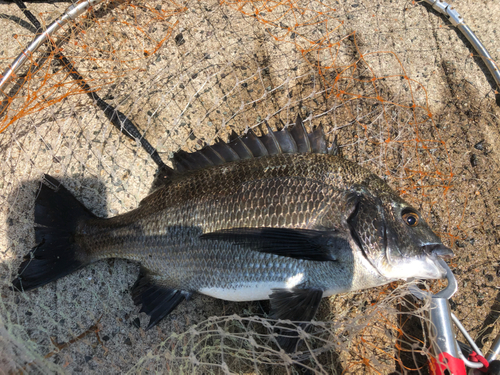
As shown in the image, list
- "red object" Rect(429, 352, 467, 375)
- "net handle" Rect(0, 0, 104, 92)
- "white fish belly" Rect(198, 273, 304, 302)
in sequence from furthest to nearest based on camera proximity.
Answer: "net handle" Rect(0, 0, 104, 92) < "white fish belly" Rect(198, 273, 304, 302) < "red object" Rect(429, 352, 467, 375)

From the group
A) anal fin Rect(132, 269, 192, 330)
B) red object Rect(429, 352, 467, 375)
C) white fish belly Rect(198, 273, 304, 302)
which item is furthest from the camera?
anal fin Rect(132, 269, 192, 330)

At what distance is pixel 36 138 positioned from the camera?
8.35 ft

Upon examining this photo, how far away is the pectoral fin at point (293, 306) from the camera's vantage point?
1.95 meters

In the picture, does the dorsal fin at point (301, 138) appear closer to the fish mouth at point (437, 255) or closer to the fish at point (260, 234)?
the fish at point (260, 234)

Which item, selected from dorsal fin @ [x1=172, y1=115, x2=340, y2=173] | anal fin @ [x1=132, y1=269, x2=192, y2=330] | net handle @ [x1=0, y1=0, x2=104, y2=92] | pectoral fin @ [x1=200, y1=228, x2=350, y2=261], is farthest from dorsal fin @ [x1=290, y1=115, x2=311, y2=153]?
net handle @ [x1=0, y1=0, x2=104, y2=92]

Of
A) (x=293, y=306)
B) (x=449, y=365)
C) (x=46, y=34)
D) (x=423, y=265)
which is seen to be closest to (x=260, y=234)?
(x=293, y=306)

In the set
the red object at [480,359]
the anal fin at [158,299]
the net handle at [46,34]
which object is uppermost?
the net handle at [46,34]

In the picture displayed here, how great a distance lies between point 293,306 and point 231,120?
1513 millimetres

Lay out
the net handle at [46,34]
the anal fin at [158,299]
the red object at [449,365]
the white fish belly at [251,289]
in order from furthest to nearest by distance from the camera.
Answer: the net handle at [46,34], the anal fin at [158,299], the white fish belly at [251,289], the red object at [449,365]

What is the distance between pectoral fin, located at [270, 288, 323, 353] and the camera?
1.95 metres

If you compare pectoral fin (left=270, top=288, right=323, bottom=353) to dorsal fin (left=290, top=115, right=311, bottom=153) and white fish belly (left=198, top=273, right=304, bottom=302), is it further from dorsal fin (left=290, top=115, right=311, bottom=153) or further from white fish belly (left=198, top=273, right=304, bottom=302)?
dorsal fin (left=290, top=115, right=311, bottom=153)

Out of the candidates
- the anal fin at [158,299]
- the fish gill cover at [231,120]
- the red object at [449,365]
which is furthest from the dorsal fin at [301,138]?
the red object at [449,365]

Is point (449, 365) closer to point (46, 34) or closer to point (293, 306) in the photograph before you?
point (293, 306)

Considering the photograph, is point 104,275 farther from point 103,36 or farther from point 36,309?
point 103,36
